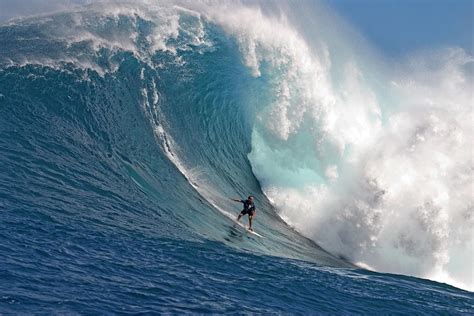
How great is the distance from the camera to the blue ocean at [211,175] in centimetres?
769

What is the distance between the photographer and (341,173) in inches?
701

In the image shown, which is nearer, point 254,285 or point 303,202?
point 254,285

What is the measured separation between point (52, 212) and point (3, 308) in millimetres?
3722

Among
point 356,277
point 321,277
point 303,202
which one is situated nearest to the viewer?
point 321,277

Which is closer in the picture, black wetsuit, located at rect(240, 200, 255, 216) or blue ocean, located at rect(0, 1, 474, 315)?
blue ocean, located at rect(0, 1, 474, 315)

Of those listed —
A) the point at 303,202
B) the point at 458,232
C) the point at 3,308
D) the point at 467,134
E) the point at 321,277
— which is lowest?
the point at 3,308

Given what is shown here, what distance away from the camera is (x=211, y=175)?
16078 mm

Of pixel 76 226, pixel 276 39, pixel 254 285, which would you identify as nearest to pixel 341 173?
pixel 276 39

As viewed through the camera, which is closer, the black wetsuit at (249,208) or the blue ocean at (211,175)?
the blue ocean at (211,175)

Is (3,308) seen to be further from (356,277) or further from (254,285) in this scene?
(356,277)

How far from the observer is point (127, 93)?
1678 cm

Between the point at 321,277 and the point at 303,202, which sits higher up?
the point at 303,202

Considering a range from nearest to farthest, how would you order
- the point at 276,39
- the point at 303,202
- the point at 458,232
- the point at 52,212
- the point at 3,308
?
1. the point at 3,308
2. the point at 52,212
3. the point at 458,232
4. the point at 303,202
5. the point at 276,39

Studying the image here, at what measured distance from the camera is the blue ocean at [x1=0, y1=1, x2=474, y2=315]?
303 inches
